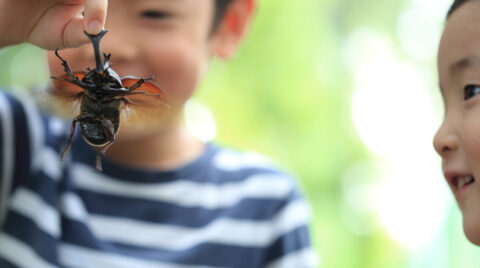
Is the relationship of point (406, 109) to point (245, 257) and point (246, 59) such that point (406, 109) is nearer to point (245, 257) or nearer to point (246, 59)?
point (246, 59)

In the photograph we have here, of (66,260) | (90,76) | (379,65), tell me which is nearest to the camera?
(90,76)

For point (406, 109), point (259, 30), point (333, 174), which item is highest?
point (259, 30)

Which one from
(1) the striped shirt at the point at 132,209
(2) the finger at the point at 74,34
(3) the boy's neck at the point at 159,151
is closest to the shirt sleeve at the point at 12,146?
(1) the striped shirt at the point at 132,209

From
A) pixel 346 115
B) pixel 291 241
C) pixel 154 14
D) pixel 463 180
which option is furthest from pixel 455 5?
pixel 346 115

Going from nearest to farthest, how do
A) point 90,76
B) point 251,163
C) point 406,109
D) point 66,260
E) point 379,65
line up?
point 90,76, point 66,260, point 251,163, point 406,109, point 379,65

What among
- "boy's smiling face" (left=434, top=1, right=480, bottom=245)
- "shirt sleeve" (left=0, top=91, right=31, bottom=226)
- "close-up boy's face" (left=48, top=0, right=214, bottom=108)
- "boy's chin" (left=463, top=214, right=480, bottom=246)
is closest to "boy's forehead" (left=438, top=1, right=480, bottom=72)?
"boy's smiling face" (left=434, top=1, right=480, bottom=245)

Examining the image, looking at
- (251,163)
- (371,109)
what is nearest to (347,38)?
(371,109)

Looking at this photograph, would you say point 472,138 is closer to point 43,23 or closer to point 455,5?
point 455,5
